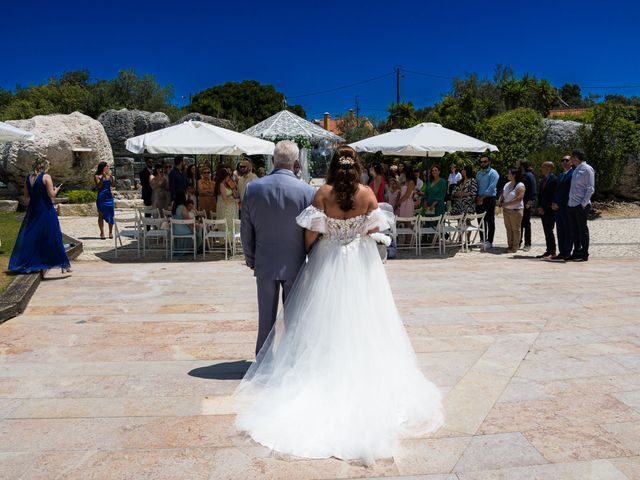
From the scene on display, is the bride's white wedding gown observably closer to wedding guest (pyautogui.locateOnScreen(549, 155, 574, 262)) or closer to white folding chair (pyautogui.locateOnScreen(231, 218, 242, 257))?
white folding chair (pyautogui.locateOnScreen(231, 218, 242, 257))

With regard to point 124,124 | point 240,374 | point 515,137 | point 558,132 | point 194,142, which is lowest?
point 240,374

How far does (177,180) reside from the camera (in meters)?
11.7

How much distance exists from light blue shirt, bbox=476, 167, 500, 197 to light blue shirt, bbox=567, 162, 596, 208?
6.78 ft

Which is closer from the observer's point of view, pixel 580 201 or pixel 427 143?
pixel 580 201

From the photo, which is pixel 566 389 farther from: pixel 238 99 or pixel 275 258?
pixel 238 99

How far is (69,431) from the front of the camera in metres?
3.51

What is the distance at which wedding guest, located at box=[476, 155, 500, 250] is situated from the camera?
1159 cm

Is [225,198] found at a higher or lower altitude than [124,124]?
lower

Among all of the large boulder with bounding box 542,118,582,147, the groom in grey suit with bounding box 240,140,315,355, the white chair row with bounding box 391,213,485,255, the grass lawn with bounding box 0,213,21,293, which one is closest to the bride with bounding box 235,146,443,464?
the groom in grey suit with bounding box 240,140,315,355

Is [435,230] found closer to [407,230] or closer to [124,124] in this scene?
[407,230]

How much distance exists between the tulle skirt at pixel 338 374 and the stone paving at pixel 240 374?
12cm

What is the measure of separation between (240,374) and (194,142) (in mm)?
6530

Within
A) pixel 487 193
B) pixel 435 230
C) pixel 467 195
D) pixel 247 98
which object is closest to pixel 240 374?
pixel 435 230

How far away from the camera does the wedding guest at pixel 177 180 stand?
11.6 m
